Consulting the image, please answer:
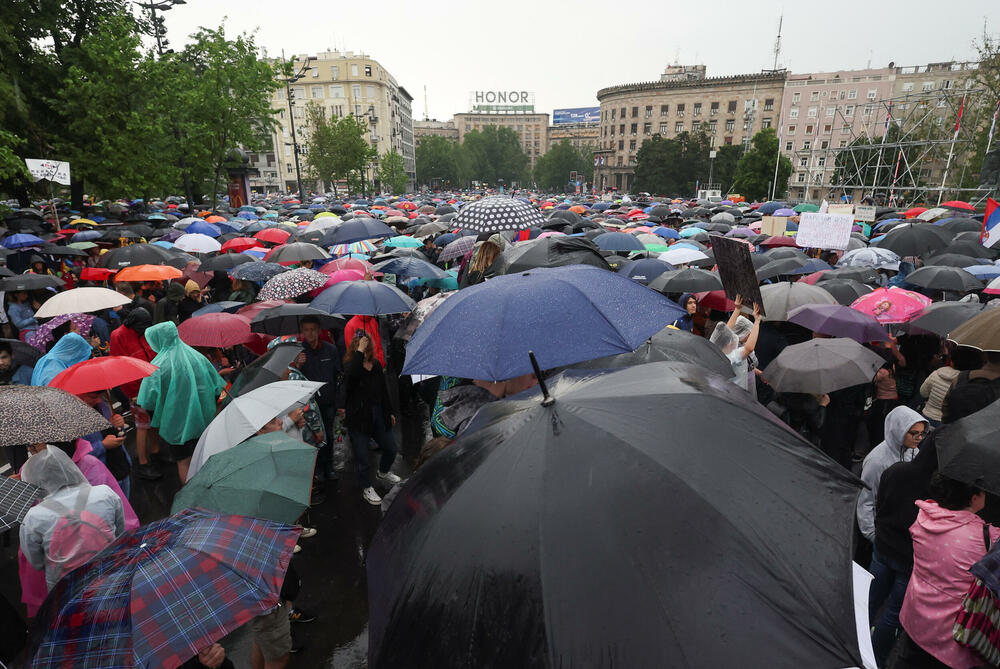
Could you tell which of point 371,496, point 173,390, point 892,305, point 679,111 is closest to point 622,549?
point 371,496

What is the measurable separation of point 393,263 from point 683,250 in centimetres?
496

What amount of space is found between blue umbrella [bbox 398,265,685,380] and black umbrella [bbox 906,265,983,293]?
5974mm

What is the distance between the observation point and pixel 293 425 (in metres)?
4.41

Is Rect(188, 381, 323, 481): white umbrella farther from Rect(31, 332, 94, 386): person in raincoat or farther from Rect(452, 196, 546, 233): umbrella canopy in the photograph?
Rect(452, 196, 546, 233): umbrella canopy

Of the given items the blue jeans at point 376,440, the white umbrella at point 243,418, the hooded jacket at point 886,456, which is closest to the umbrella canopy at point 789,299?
the hooded jacket at point 886,456

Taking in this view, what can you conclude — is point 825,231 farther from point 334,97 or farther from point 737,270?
point 334,97

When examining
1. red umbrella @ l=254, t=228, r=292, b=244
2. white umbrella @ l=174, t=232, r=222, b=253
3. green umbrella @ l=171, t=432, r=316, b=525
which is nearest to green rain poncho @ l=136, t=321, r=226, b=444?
green umbrella @ l=171, t=432, r=316, b=525

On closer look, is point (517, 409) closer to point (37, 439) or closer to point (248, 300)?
point (37, 439)

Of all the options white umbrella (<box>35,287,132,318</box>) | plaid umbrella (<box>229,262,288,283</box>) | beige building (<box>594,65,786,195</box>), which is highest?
beige building (<box>594,65,786,195</box>)

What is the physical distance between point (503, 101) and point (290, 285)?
158 metres

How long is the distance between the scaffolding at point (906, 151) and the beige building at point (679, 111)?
37.3ft

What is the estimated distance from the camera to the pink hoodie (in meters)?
2.48

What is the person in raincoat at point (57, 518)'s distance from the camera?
293cm

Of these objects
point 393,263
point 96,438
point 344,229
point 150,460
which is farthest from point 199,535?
point 344,229
